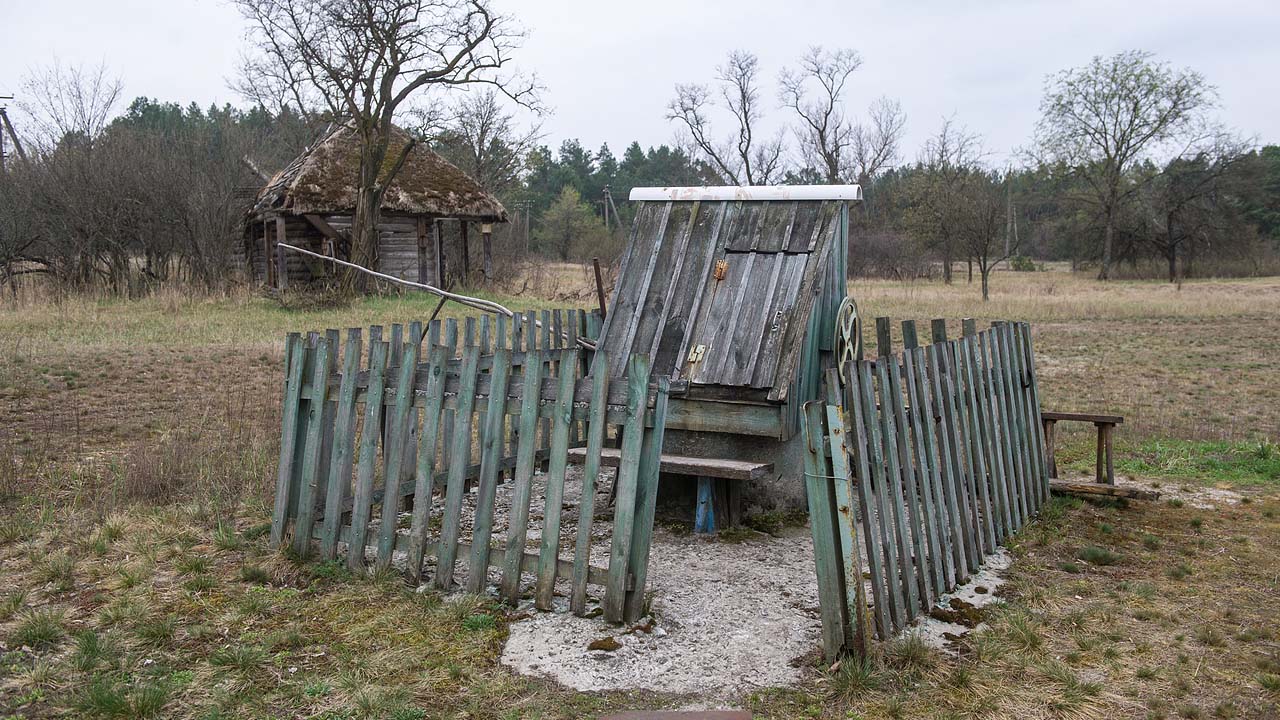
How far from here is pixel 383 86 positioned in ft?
74.9

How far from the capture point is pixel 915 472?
4.74 meters

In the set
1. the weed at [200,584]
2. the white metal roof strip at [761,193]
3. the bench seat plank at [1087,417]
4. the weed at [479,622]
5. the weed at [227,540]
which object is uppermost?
the white metal roof strip at [761,193]

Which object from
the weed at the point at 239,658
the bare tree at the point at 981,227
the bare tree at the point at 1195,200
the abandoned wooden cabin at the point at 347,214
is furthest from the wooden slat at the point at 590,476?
the bare tree at the point at 1195,200

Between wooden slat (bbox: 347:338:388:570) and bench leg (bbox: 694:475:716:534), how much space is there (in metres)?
1.96

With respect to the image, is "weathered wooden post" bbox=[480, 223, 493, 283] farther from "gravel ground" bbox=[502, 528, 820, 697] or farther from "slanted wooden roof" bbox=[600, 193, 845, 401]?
"gravel ground" bbox=[502, 528, 820, 697]

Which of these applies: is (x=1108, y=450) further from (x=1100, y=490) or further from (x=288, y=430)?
(x=288, y=430)

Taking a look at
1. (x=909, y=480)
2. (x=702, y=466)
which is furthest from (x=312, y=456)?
(x=909, y=480)

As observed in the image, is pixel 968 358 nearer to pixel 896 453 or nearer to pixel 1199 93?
pixel 896 453

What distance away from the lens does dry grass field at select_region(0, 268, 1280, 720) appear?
359cm

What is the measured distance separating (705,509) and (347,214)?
776 inches

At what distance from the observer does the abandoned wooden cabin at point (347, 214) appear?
22.8m

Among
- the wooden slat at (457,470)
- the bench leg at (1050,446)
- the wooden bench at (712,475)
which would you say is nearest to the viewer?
the wooden slat at (457,470)

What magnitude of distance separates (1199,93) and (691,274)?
46.1 m

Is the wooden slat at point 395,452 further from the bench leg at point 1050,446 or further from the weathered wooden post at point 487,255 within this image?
the weathered wooden post at point 487,255
